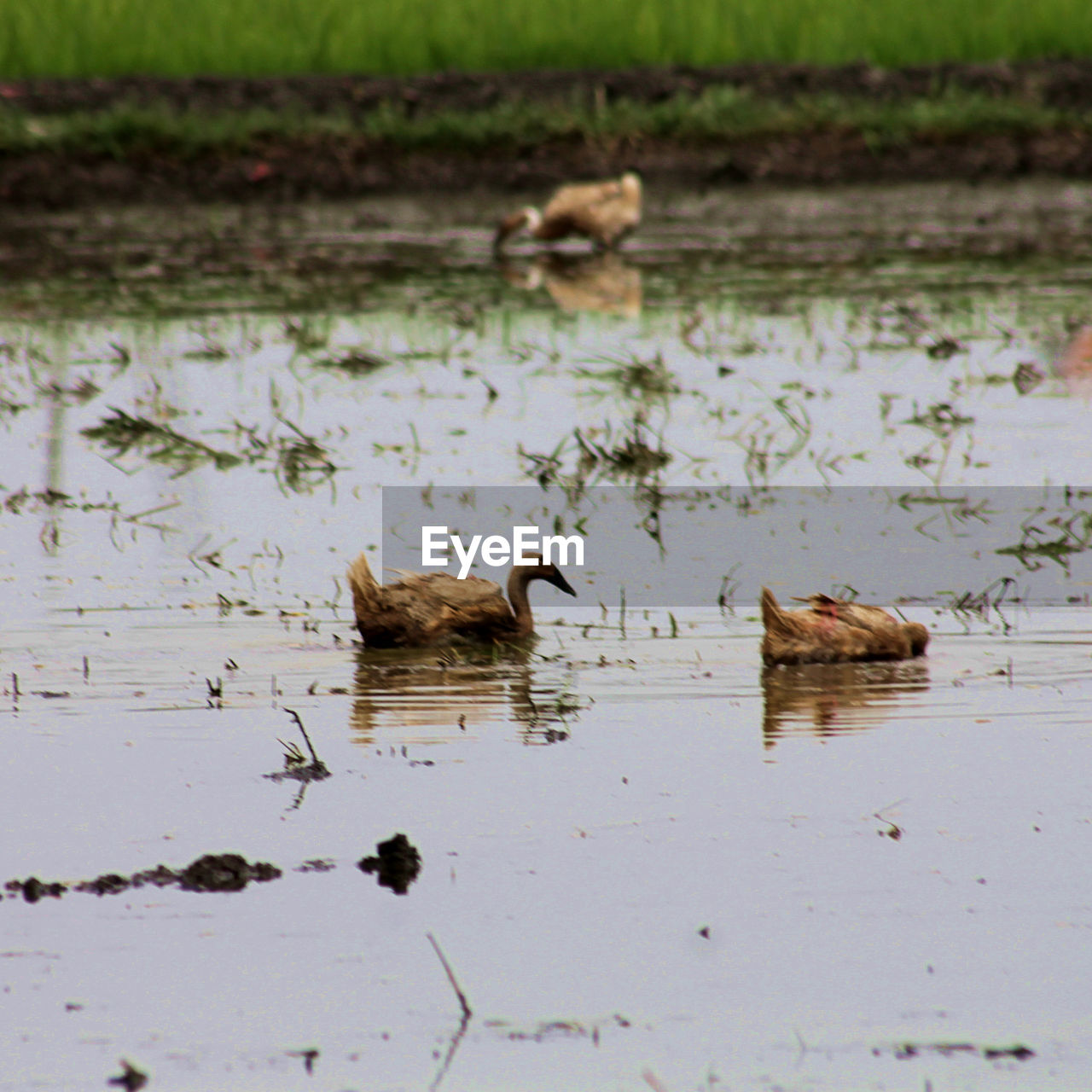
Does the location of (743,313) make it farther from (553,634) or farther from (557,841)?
(557,841)

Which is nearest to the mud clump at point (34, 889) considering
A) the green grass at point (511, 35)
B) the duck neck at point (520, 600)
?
the duck neck at point (520, 600)

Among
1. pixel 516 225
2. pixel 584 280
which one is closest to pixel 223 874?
pixel 584 280

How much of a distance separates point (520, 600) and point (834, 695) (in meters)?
1.39

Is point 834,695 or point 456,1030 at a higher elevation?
point 834,695

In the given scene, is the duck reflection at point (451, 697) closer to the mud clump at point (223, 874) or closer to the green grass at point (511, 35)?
the mud clump at point (223, 874)

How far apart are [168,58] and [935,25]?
29.6ft

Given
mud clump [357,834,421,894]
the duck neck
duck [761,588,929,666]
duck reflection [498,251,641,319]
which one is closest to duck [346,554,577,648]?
the duck neck

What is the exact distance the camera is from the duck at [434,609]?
8.02 m

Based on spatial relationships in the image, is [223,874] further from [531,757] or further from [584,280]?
[584,280]

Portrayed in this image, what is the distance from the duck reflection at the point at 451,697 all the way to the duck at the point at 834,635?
707 millimetres

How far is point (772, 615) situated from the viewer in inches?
296

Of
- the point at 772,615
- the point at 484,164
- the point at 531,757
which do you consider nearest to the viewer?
the point at 531,757

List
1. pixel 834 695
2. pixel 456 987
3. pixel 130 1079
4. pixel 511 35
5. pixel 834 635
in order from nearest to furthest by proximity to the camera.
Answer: pixel 130 1079, pixel 456 987, pixel 834 695, pixel 834 635, pixel 511 35

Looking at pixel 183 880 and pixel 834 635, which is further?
pixel 834 635
